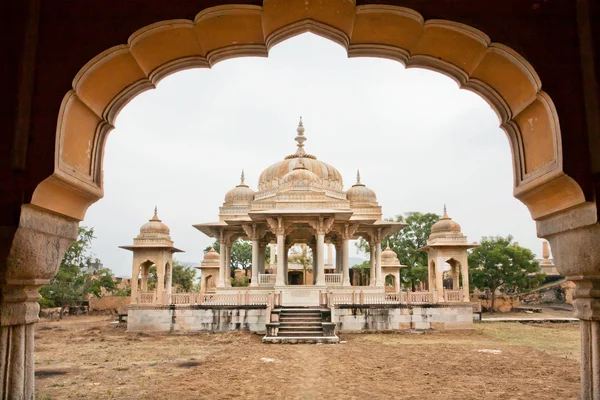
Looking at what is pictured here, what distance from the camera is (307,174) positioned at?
24188mm

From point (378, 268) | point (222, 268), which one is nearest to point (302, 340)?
point (222, 268)

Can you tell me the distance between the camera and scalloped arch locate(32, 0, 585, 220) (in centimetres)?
418

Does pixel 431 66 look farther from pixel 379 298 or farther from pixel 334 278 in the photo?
pixel 334 278

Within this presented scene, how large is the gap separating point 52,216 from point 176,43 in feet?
6.53

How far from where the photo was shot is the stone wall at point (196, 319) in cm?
1908

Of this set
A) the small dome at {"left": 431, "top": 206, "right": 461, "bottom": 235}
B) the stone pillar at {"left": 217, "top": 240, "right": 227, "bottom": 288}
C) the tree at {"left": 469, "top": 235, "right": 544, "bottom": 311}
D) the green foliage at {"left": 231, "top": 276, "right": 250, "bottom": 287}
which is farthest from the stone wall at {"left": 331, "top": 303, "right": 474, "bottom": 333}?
the green foliage at {"left": 231, "top": 276, "right": 250, "bottom": 287}

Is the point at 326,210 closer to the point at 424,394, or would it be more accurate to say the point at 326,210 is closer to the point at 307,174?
the point at 307,174

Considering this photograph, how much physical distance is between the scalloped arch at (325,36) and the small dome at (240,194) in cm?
2343

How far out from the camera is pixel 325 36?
4.98 meters

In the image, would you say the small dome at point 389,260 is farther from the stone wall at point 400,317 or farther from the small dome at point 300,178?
the stone wall at point 400,317

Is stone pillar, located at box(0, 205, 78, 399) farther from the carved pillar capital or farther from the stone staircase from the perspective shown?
the stone staircase

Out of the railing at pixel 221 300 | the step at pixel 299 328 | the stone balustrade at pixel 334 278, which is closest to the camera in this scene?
the step at pixel 299 328

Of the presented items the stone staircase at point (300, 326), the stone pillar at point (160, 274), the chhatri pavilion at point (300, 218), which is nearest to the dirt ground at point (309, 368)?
the stone staircase at point (300, 326)

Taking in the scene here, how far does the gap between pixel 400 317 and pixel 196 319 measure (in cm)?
839
